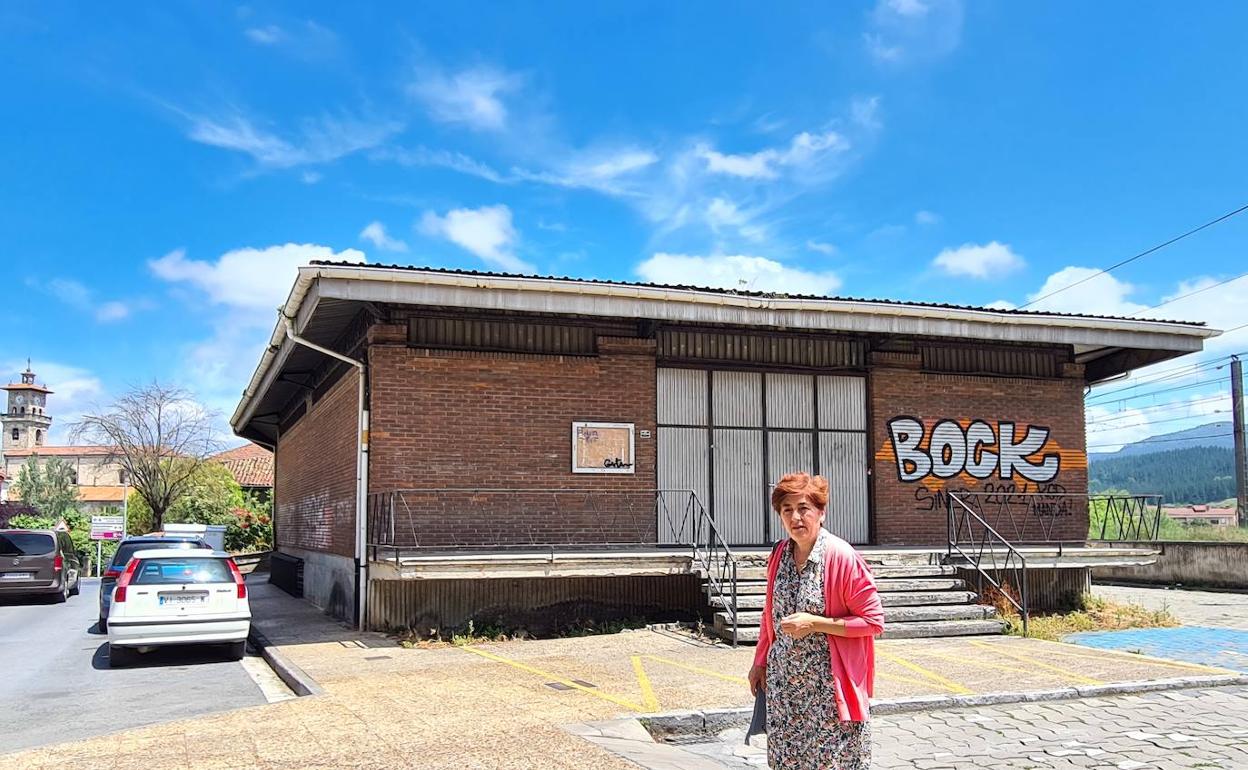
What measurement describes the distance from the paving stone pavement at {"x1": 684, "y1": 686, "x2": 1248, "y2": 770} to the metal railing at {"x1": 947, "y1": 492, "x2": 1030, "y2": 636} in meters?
4.30

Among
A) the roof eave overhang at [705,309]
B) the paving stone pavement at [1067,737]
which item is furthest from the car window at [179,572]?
the paving stone pavement at [1067,737]

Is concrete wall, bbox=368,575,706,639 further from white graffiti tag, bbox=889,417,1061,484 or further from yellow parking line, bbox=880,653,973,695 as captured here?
white graffiti tag, bbox=889,417,1061,484

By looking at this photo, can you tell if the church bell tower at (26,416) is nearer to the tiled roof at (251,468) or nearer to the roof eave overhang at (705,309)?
the tiled roof at (251,468)

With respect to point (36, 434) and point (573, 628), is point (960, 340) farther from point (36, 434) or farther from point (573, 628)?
point (36, 434)

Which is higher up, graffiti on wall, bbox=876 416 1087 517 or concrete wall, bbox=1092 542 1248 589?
graffiti on wall, bbox=876 416 1087 517

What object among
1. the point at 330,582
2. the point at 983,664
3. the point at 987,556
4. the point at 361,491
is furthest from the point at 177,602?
the point at 987,556

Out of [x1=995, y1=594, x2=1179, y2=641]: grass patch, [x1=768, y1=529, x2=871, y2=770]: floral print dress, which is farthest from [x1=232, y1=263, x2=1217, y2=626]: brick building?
[x1=768, y1=529, x2=871, y2=770]: floral print dress

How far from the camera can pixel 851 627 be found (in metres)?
4.39

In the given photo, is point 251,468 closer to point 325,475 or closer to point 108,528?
point 108,528

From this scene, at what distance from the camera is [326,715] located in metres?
7.99

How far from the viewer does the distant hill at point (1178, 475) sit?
14425 cm

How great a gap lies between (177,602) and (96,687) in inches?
63.0

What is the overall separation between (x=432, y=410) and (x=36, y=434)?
13449 cm

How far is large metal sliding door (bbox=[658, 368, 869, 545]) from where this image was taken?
15.1m
